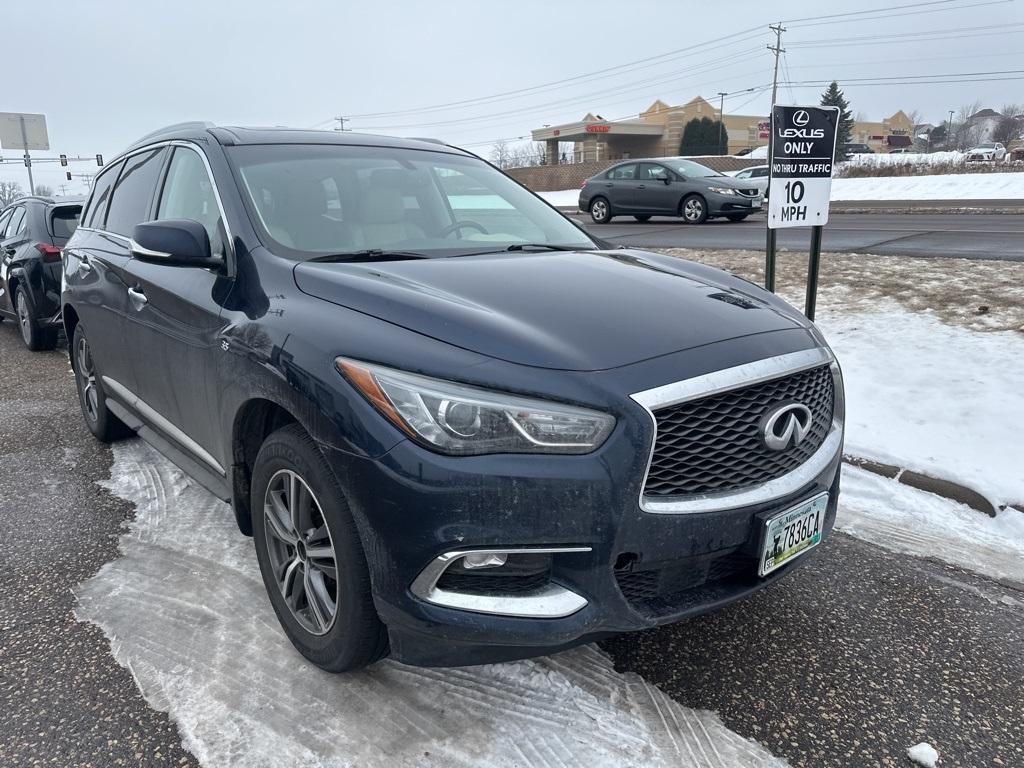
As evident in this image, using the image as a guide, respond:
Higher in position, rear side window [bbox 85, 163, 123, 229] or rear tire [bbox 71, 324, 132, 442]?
rear side window [bbox 85, 163, 123, 229]

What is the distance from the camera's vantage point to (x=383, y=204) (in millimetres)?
3361

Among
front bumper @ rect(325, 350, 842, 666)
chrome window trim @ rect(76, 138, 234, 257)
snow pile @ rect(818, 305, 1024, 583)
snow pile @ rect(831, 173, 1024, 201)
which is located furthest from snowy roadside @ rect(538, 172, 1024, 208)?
front bumper @ rect(325, 350, 842, 666)

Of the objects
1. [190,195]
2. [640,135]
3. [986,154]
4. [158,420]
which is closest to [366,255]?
[190,195]

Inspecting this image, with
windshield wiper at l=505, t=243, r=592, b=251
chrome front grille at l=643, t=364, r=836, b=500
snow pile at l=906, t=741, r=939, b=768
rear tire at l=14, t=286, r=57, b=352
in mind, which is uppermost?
windshield wiper at l=505, t=243, r=592, b=251

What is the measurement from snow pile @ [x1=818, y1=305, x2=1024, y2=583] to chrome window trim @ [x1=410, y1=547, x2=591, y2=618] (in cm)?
218

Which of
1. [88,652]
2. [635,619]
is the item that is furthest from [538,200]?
[88,652]

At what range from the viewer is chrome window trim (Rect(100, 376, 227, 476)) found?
10.4 feet

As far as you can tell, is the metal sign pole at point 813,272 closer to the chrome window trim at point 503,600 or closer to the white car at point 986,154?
the chrome window trim at point 503,600

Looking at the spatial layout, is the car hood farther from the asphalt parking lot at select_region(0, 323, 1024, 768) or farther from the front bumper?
the asphalt parking lot at select_region(0, 323, 1024, 768)

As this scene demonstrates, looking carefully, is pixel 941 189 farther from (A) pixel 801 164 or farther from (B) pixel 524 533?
(B) pixel 524 533

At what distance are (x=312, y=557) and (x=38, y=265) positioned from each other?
680cm

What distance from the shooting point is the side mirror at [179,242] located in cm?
282

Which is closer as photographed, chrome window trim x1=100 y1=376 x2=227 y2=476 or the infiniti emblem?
the infiniti emblem

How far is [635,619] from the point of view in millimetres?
2146
